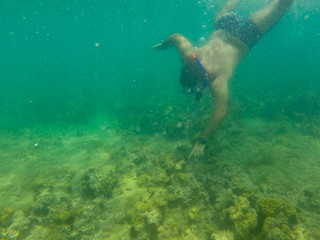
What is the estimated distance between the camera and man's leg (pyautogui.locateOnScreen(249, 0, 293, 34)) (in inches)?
279

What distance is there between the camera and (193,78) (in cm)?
518

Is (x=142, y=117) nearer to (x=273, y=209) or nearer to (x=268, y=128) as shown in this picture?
(x=268, y=128)

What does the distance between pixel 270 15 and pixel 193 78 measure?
15.7 feet

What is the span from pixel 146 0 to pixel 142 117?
143ft

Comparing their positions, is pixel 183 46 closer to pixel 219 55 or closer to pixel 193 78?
pixel 219 55

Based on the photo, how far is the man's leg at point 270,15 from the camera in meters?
7.08

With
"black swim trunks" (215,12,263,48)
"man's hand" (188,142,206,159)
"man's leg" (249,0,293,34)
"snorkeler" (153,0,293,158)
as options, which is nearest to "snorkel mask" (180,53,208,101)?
"snorkeler" (153,0,293,158)

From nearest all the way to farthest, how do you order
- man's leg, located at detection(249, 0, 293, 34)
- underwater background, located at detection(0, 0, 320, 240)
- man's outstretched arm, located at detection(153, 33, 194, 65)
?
1. underwater background, located at detection(0, 0, 320, 240)
2. man's outstretched arm, located at detection(153, 33, 194, 65)
3. man's leg, located at detection(249, 0, 293, 34)

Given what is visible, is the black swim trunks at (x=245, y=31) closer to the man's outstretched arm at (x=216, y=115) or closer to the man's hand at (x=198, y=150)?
the man's outstretched arm at (x=216, y=115)

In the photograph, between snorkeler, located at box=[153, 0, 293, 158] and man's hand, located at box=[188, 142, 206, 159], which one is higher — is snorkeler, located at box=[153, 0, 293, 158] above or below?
above

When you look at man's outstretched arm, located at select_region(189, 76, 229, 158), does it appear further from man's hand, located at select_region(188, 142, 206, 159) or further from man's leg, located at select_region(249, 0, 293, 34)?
man's leg, located at select_region(249, 0, 293, 34)

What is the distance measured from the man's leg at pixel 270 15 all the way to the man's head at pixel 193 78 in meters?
4.05

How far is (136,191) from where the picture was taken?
5.27m

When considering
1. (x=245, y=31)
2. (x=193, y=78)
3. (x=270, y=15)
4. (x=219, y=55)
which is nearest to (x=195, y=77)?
(x=193, y=78)
